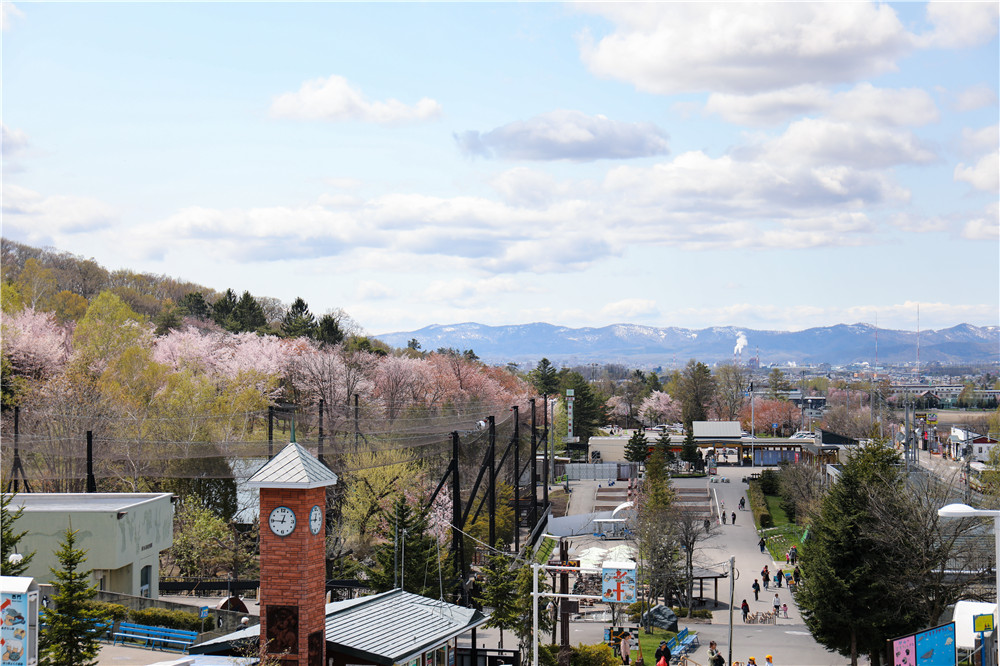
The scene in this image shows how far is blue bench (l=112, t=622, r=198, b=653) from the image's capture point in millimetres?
26234

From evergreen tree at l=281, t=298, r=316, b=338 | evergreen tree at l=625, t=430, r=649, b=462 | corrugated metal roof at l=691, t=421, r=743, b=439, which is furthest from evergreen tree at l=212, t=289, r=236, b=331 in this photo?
corrugated metal roof at l=691, t=421, r=743, b=439

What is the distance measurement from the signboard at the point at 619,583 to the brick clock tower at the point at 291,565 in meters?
7.06

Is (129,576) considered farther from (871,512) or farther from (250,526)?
(871,512)

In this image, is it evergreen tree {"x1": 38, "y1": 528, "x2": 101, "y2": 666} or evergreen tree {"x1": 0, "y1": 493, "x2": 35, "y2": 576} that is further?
evergreen tree {"x1": 0, "y1": 493, "x2": 35, "y2": 576}

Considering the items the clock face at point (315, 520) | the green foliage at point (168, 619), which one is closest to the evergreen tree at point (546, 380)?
the green foliage at point (168, 619)

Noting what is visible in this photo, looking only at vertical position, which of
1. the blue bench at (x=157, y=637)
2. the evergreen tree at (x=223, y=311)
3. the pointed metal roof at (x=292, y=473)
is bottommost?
the blue bench at (x=157, y=637)

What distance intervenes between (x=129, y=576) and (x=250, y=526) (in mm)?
15878

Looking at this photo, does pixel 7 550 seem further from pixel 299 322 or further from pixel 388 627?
pixel 299 322

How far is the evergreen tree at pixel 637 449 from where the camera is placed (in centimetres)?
9575

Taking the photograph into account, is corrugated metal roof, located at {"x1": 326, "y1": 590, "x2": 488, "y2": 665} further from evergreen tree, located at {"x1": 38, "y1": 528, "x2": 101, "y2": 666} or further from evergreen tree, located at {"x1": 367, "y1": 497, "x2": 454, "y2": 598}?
evergreen tree, located at {"x1": 367, "y1": 497, "x2": 454, "y2": 598}

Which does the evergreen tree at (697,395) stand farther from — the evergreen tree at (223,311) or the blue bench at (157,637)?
the blue bench at (157,637)

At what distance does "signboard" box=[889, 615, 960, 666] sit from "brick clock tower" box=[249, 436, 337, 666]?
13.1 metres

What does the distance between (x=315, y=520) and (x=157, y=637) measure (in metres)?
10.1

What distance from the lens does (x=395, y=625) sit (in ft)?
69.3
